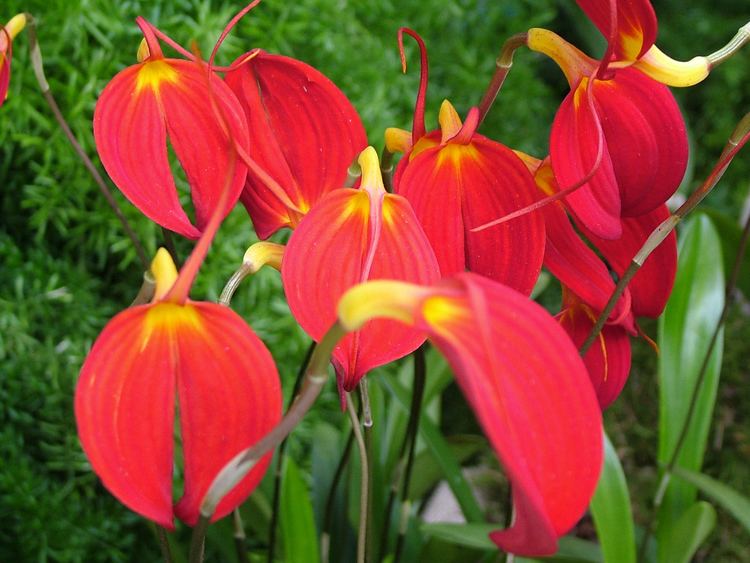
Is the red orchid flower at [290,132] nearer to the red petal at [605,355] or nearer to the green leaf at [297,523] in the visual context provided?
the red petal at [605,355]

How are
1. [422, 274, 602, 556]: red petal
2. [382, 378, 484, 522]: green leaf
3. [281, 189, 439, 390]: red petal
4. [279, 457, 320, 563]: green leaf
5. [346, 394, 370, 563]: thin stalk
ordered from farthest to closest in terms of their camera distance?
[382, 378, 484, 522]: green leaf < [279, 457, 320, 563]: green leaf < [346, 394, 370, 563]: thin stalk < [281, 189, 439, 390]: red petal < [422, 274, 602, 556]: red petal

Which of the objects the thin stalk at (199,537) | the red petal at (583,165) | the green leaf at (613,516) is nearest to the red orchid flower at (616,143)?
the red petal at (583,165)

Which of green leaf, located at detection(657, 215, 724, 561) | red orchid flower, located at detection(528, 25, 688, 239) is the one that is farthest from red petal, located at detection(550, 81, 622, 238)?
green leaf, located at detection(657, 215, 724, 561)

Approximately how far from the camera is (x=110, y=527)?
0.98 meters

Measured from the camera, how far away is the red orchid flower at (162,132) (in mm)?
426

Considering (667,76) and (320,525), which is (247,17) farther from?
(667,76)

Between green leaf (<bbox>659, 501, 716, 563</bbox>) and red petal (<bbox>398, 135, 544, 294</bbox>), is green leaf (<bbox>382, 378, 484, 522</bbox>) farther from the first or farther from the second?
red petal (<bbox>398, 135, 544, 294</bbox>)

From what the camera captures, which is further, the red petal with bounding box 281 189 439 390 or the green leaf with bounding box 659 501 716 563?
the green leaf with bounding box 659 501 716 563

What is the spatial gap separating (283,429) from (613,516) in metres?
0.57

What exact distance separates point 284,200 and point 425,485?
2.15 ft

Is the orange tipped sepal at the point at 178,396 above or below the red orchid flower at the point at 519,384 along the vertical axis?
below

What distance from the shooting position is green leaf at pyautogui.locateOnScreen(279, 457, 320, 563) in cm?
75

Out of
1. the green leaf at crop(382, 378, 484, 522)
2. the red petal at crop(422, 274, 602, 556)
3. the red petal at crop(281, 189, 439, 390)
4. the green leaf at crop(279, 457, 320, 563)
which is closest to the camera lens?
the red petal at crop(422, 274, 602, 556)

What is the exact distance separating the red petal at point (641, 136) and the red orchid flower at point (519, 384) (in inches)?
6.3
